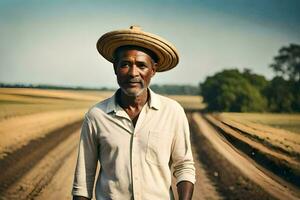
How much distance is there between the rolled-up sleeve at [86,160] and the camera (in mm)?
1953

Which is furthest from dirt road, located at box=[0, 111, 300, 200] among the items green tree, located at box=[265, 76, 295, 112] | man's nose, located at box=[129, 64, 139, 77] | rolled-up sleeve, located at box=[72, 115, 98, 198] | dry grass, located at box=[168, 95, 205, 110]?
man's nose, located at box=[129, 64, 139, 77]

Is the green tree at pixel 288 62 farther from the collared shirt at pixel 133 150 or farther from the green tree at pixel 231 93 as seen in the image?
the collared shirt at pixel 133 150

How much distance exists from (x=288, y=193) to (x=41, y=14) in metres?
5.82

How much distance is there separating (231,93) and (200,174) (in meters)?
2.49

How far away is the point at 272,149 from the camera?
7324 mm

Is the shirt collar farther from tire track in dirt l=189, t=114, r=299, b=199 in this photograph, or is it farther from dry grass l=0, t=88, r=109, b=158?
dry grass l=0, t=88, r=109, b=158

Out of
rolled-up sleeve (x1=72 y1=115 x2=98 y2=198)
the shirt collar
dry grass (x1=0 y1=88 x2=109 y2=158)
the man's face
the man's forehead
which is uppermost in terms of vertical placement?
the man's forehead

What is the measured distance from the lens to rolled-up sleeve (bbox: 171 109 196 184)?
6.50 feet

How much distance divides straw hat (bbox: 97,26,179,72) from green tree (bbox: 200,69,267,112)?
6560 millimetres

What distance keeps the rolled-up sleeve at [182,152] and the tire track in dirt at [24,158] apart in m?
5.19

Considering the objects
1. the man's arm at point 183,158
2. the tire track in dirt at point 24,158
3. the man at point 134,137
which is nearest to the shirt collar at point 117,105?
the man at point 134,137

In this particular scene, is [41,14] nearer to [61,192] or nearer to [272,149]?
[61,192]

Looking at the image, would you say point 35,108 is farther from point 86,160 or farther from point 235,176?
point 86,160

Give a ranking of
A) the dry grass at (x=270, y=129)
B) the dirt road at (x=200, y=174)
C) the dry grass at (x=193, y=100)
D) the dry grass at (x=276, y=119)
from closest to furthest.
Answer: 1. the dirt road at (x=200, y=174)
2. the dry grass at (x=270, y=129)
3. the dry grass at (x=276, y=119)
4. the dry grass at (x=193, y=100)
